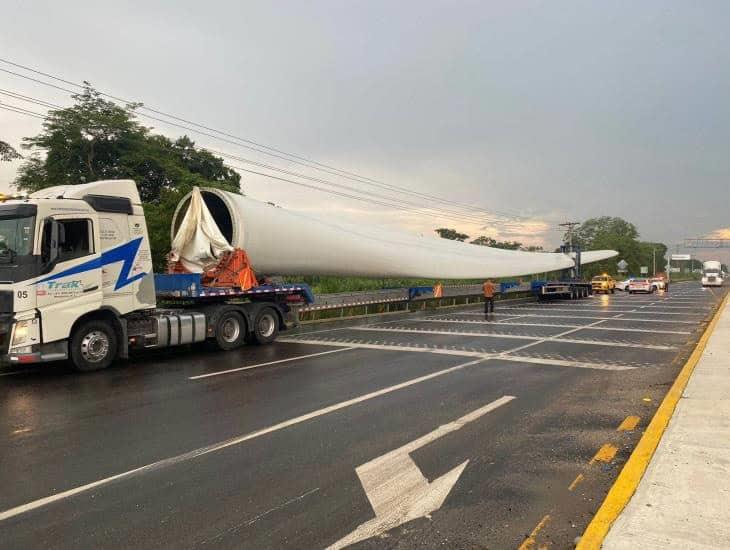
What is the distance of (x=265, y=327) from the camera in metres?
13.7

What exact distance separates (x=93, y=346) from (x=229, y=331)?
3.48 m

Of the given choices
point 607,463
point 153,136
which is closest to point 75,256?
point 607,463

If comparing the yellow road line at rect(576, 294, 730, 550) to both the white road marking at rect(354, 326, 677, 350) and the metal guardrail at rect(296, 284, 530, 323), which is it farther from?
the metal guardrail at rect(296, 284, 530, 323)

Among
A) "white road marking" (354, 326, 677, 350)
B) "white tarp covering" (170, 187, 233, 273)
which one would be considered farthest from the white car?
"white tarp covering" (170, 187, 233, 273)

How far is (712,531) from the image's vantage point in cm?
335

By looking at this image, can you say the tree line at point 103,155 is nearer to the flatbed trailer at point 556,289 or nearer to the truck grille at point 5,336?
the truck grille at point 5,336

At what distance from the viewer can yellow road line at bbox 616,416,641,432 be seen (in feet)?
19.6

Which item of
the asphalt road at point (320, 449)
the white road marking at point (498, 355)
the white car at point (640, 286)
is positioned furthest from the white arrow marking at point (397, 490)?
the white car at point (640, 286)

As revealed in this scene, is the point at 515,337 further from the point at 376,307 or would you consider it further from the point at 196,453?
the point at 196,453

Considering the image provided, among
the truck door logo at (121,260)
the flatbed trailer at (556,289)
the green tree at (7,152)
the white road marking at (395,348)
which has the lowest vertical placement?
the white road marking at (395,348)

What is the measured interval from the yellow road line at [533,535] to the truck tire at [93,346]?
28.8ft

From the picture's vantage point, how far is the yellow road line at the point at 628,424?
5.97 metres

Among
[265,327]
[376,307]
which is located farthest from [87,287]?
[376,307]

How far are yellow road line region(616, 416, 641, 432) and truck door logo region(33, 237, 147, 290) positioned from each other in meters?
9.15
